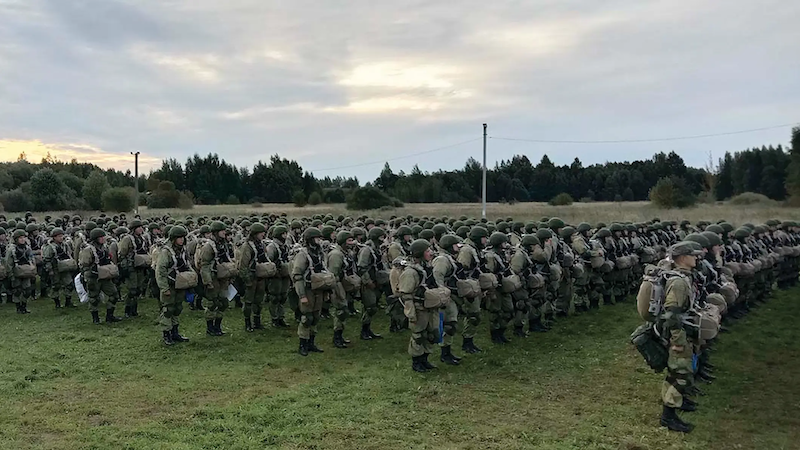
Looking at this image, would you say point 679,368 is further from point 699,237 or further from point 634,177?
point 634,177

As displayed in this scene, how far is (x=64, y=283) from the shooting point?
701 inches

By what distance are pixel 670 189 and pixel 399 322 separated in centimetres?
4319

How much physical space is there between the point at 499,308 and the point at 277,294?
18.7 ft

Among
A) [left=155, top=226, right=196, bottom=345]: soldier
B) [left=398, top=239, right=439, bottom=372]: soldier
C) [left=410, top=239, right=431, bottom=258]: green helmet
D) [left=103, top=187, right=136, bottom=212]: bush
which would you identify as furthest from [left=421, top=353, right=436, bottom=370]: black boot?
[left=103, top=187, right=136, bottom=212]: bush

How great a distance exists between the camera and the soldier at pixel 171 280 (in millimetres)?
12938

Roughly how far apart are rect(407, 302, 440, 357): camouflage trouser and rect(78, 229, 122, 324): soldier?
8564 millimetres

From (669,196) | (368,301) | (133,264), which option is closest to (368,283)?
(368,301)

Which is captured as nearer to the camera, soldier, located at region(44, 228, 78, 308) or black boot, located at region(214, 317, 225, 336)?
black boot, located at region(214, 317, 225, 336)

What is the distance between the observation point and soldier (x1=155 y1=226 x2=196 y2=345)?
509 inches

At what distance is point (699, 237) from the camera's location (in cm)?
1105

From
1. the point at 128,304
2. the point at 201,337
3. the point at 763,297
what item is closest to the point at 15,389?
the point at 201,337

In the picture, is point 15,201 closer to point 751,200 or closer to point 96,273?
point 96,273

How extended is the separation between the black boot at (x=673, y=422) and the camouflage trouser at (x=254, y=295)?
9614mm

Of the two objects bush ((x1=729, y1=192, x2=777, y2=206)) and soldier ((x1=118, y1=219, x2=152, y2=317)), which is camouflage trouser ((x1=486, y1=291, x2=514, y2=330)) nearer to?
soldier ((x1=118, y1=219, x2=152, y2=317))
